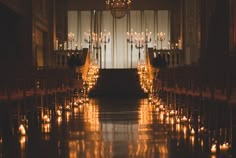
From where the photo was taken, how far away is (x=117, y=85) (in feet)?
98.1

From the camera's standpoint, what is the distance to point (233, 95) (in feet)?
29.9

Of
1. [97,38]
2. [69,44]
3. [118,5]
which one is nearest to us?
[118,5]

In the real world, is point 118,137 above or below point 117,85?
below

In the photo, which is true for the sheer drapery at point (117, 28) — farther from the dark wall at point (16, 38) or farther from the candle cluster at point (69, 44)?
the dark wall at point (16, 38)

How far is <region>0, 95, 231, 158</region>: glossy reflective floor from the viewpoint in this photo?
8.58 meters

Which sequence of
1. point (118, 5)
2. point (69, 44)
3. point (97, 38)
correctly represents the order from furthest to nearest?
point (69, 44), point (97, 38), point (118, 5)

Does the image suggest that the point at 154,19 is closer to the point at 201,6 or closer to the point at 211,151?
the point at 201,6

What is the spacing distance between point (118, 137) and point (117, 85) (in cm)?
1925

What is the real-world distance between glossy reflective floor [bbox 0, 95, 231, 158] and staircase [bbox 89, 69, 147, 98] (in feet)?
41.5

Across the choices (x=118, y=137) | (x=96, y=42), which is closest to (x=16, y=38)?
(x=96, y=42)

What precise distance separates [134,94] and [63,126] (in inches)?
618

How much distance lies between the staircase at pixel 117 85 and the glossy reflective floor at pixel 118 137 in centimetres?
1264

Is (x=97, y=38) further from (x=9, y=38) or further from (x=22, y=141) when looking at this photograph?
(x=22, y=141)

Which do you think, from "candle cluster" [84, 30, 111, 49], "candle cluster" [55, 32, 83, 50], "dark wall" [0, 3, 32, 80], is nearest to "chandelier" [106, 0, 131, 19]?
"dark wall" [0, 3, 32, 80]
